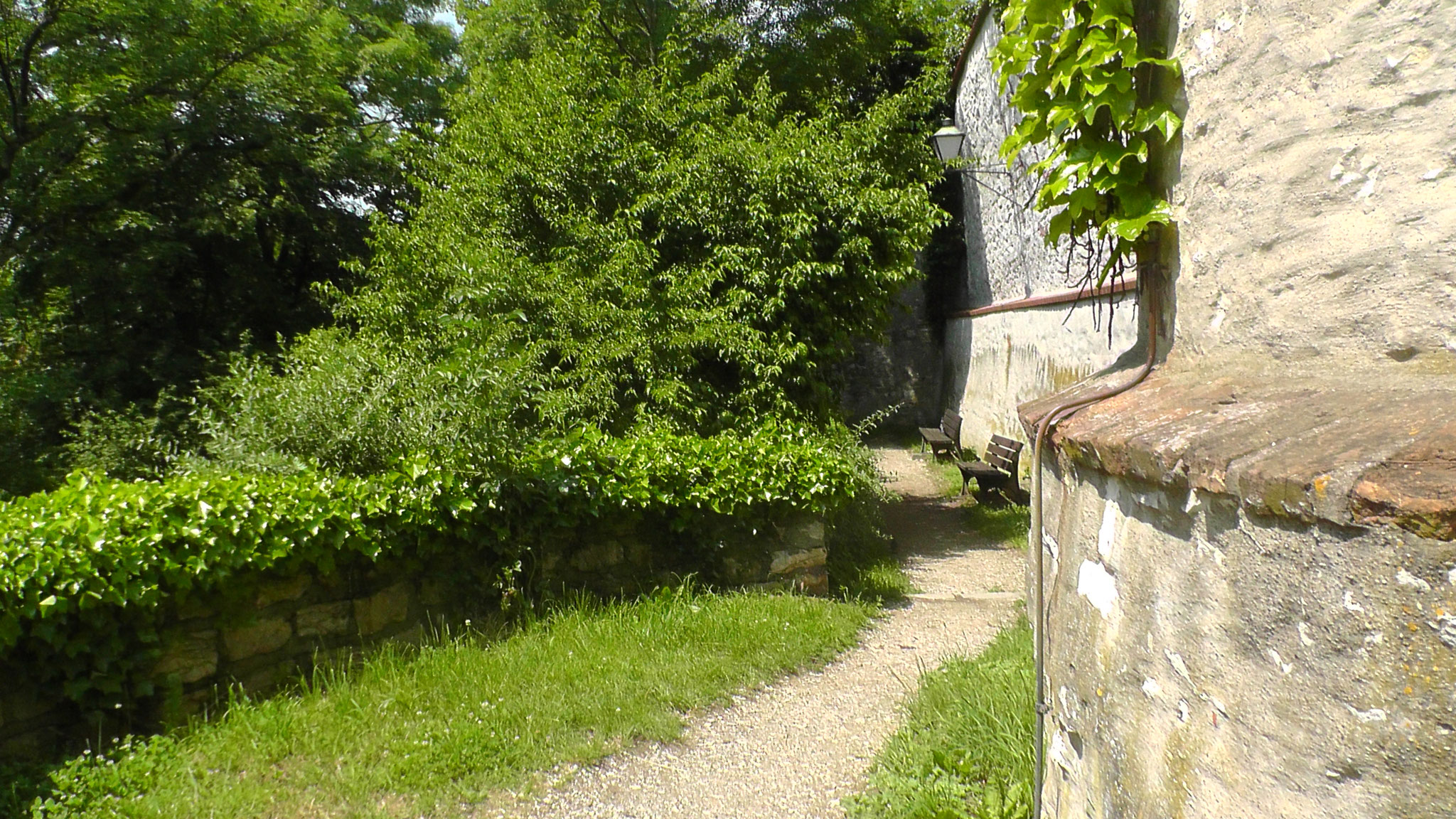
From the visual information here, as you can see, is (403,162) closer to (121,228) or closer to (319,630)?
(121,228)

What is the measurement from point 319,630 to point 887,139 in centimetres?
712

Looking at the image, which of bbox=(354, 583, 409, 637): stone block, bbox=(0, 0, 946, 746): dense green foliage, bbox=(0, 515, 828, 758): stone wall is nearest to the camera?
bbox=(0, 515, 828, 758): stone wall

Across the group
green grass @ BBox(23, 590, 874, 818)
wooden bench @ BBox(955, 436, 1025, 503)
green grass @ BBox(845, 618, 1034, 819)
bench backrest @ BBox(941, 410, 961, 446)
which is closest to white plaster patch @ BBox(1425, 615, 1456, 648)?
green grass @ BBox(845, 618, 1034, 819)

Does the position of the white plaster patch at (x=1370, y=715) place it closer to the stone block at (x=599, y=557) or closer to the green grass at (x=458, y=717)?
the green grass at (x=458, y=717)

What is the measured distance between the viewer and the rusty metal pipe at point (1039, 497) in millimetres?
2447

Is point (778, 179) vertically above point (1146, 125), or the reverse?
point (778, 179)

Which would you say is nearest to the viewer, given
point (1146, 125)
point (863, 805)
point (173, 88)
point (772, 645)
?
point (1146, 125)

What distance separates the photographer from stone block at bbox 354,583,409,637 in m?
4.41

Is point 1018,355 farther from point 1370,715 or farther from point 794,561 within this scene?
point 1370,715

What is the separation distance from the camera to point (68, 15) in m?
9.91

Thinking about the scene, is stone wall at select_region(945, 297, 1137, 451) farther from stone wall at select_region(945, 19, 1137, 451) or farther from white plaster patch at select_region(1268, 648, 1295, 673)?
white plaster patch at select_region(1268, 648, 1295, 673)

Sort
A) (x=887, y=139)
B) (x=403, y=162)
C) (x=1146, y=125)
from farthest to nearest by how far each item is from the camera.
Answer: (x=403, y=162)
(x=887, y=139)
(x=1146, y=125)

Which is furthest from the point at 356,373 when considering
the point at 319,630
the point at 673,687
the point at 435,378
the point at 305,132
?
the point at 305,132

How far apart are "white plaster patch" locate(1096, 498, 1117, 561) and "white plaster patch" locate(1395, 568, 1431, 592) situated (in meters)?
0.78
